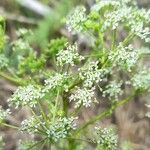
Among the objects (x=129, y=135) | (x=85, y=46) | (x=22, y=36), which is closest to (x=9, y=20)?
(x=85, y=46)

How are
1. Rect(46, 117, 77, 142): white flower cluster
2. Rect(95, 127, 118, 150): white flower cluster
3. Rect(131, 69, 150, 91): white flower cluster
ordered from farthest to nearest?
Rect(131, 69, 150, 91): white flower cluster
Rect(95, 127, 118, 150): white flower cluster
Rect(46, 117, 77, 142): white flower cluster

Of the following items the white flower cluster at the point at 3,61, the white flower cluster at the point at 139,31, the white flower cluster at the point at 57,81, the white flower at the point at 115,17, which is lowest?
the white flower cluster at the point at 57,81

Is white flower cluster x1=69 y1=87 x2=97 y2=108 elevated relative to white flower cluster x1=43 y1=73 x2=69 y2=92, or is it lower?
lower

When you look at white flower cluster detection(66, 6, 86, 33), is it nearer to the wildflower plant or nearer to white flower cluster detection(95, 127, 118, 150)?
the wildflower plant

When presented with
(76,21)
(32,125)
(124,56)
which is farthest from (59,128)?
(76,21)

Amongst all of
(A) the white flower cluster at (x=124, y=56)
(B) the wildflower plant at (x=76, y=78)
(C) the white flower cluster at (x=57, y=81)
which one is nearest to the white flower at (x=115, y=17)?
(B) the wildflower plant at (x=76, y=78)

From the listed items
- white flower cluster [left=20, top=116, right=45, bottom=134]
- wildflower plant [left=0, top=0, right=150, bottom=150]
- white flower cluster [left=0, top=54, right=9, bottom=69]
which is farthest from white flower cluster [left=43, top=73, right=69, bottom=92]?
white flower cluster [left=0, top=54, right=9, bottom=69]

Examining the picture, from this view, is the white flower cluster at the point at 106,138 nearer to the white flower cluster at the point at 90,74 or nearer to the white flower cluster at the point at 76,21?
the white flower cluster at the point at 90,74

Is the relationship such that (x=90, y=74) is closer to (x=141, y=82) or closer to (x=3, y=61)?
(x=141, y=82)
